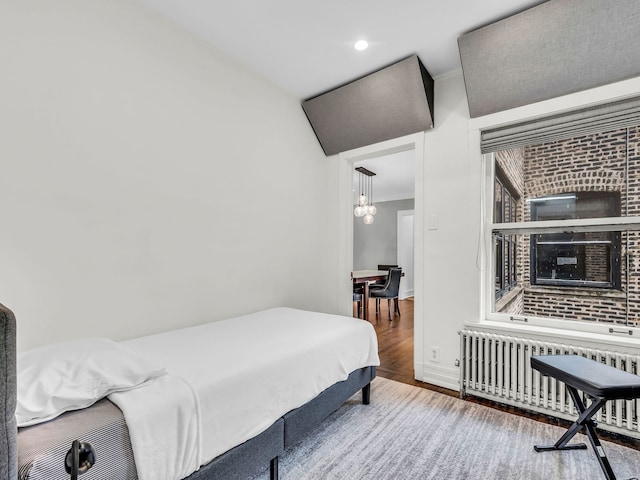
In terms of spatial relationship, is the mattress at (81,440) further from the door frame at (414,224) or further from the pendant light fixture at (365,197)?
the pendant light fixture at (365,197)

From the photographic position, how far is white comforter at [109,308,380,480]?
1.10m

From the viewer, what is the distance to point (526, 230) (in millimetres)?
2535

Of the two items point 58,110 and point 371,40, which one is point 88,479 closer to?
point 58,110

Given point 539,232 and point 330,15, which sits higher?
point 330,15

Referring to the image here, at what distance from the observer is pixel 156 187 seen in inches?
83.3

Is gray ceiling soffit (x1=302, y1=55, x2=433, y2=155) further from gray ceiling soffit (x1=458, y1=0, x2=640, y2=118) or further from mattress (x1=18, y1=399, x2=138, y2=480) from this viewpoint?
mattress (x1=18, y1=399, x2=138, y2=480)

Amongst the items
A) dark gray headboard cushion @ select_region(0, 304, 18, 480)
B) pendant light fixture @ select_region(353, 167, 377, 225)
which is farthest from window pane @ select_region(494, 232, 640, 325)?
pendant light fixture @ select_region(353, 167, 377, 225)

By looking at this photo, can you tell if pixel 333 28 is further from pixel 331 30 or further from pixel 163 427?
pixel 163 427

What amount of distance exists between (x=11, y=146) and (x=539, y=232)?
3.44 metres

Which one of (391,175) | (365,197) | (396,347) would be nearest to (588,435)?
(396,347)

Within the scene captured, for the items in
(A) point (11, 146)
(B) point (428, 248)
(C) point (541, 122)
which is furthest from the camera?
(B) point (428, 248)

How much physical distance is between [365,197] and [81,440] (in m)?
5.25

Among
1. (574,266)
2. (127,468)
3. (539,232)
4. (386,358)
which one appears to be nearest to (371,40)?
(539,232)

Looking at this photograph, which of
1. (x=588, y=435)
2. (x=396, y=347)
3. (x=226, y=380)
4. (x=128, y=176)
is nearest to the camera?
(x=226, y=380)
